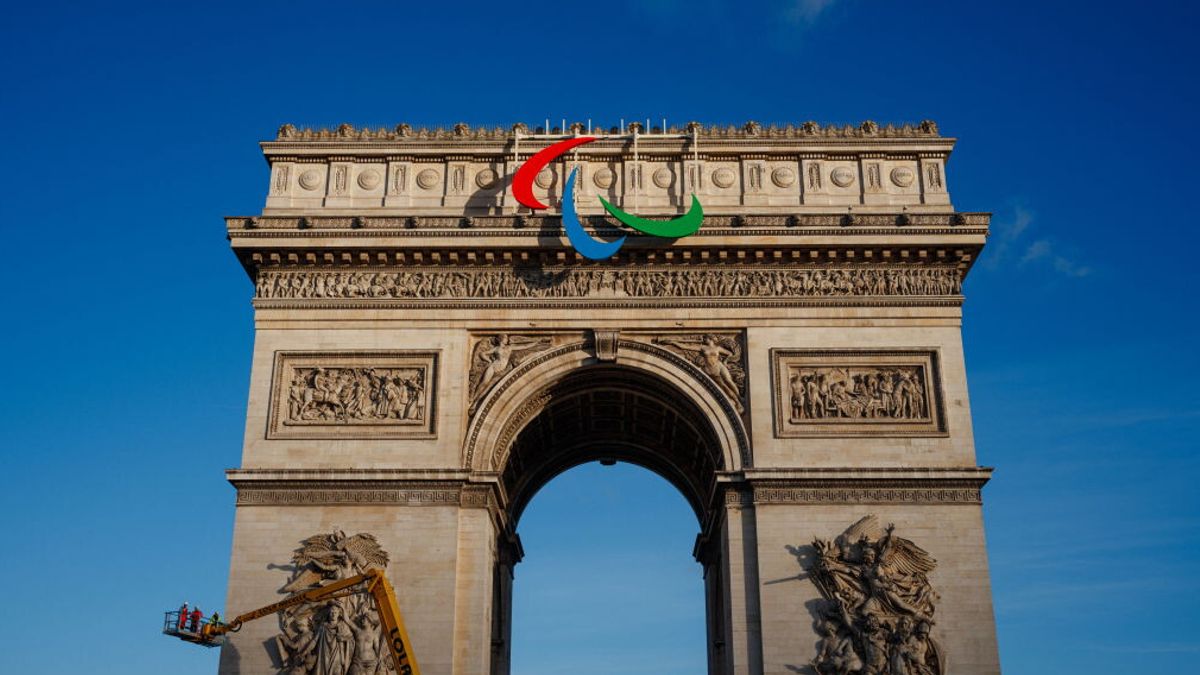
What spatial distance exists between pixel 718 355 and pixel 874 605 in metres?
5.95

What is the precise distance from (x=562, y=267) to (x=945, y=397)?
27.4ft

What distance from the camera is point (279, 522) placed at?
23.8 meters

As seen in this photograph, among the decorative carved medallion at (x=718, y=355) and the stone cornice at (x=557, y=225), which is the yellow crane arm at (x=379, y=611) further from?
the decorative carved medallion at (x=718, y=355)

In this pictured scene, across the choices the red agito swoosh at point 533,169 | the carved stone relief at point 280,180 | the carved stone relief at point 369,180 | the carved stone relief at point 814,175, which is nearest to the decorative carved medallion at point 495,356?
the red agito swoosh at point 533,169

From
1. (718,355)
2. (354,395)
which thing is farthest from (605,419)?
(354,395)

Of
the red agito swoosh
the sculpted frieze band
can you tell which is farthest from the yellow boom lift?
the red agito swoosh

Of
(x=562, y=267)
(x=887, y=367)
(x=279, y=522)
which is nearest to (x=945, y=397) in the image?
(x=887, y=367)

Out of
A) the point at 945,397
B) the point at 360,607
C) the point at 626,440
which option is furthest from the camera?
the point at 626,440

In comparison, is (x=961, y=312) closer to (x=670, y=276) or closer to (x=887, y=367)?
(x=887, y=367)

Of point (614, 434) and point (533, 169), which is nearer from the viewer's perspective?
point (533, 169)

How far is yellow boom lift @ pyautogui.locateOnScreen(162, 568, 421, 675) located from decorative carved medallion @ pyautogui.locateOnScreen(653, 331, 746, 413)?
7601 mm

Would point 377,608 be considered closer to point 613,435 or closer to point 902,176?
point 613,435

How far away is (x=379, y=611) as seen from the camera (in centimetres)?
2238

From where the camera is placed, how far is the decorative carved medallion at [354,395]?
24656 mm
